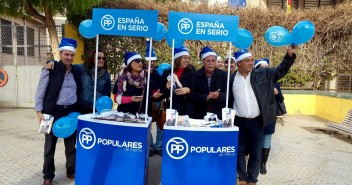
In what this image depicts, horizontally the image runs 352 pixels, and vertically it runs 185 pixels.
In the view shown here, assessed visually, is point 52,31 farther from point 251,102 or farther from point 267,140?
point 251,102

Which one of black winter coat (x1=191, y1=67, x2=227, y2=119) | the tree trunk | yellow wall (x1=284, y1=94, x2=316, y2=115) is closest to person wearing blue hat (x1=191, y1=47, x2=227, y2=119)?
black winter coat (x1=191, y1=67, x2=227, y2=119)

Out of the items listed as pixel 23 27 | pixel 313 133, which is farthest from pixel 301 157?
pixel 23 27

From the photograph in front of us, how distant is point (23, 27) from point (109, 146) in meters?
9.25

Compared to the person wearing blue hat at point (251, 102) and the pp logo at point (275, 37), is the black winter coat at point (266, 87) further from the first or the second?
Result: the pp logo at point (275, 37)

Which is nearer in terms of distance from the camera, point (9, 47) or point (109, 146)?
point (109, 146)

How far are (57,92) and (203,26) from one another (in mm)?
2030

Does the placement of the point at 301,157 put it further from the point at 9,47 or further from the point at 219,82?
the point at 9,47

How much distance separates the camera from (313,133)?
8.73 meters

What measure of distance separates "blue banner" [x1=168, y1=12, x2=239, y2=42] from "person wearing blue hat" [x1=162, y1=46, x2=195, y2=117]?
85 centimetres

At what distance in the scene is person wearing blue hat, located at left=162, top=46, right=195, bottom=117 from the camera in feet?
14.6

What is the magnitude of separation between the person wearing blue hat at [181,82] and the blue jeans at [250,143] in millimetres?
742

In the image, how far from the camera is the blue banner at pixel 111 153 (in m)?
3.55

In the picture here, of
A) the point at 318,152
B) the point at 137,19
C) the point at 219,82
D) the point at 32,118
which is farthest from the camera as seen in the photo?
the point at 32,118

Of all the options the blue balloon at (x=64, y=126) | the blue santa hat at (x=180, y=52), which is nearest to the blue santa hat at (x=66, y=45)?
the blue balloon at (x=64, y=126)
